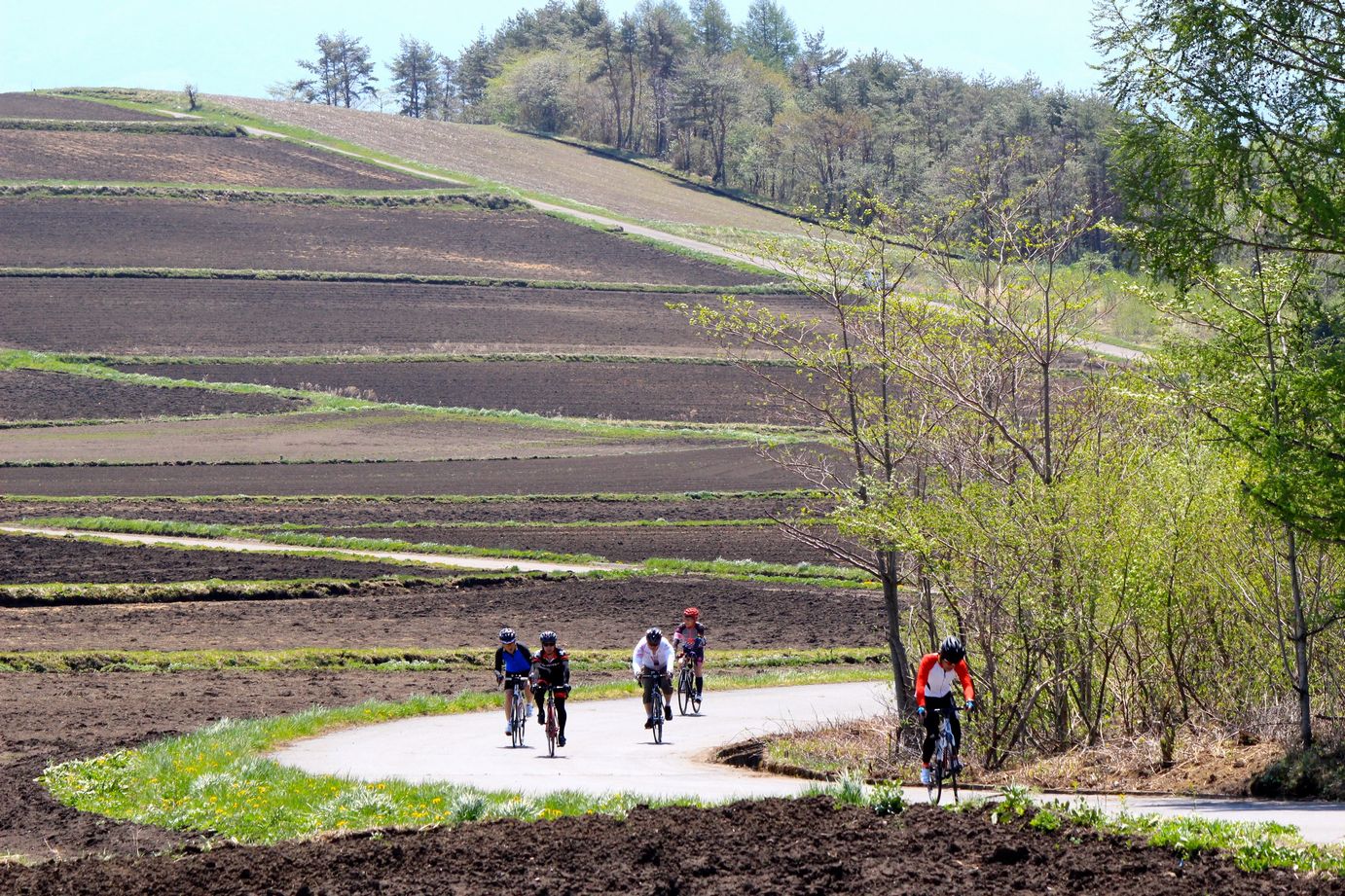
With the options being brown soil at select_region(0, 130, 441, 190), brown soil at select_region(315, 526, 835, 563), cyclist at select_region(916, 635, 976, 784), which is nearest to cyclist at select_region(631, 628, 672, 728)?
cyclist at select_region(916, 635, 976, 784)

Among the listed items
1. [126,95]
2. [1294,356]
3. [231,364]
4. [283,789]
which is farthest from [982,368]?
[126,95]

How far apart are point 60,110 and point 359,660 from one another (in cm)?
11117

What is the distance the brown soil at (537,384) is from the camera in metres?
73.6

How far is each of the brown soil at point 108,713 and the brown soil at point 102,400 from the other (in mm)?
42547

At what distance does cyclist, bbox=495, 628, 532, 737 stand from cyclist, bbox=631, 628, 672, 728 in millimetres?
1626

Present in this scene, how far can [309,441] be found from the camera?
64250 mm

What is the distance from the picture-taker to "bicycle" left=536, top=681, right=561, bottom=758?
68.4ft

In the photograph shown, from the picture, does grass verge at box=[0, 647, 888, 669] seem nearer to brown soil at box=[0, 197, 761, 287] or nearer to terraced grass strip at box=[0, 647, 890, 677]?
terraced grass strip at box=[0, 647, 890, 677]

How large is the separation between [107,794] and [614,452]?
161ft

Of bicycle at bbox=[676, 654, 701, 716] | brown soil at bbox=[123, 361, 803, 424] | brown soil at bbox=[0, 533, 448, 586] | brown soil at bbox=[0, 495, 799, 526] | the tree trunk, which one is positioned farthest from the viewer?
brown soil at bbox=[123, 361, 803, 424]

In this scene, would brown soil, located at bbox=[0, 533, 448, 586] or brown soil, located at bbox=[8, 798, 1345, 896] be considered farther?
brown soil, located at bbox=[0, 533, 448, 586]

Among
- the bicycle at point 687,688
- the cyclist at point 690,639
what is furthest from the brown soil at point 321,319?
the cyclist at point 690,639

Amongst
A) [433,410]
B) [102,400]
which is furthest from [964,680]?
[102,400]

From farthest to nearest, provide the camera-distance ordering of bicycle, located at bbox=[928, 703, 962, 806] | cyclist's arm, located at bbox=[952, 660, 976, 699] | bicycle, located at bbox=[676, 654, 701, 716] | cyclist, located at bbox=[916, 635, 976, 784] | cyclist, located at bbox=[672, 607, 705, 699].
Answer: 1. bicycle, located at bbox=[676, 654, 701, 716]
2. cyclist, located at bbox=[672, 607, 705, 699]
3. cyclist, located at bbox=[916, 635, 976, 784]
4. cyclist's arm, located at bbox=[952, 660, 976, 699]
5. bicycle, located at bbox=[928, 703, 962, 806]
